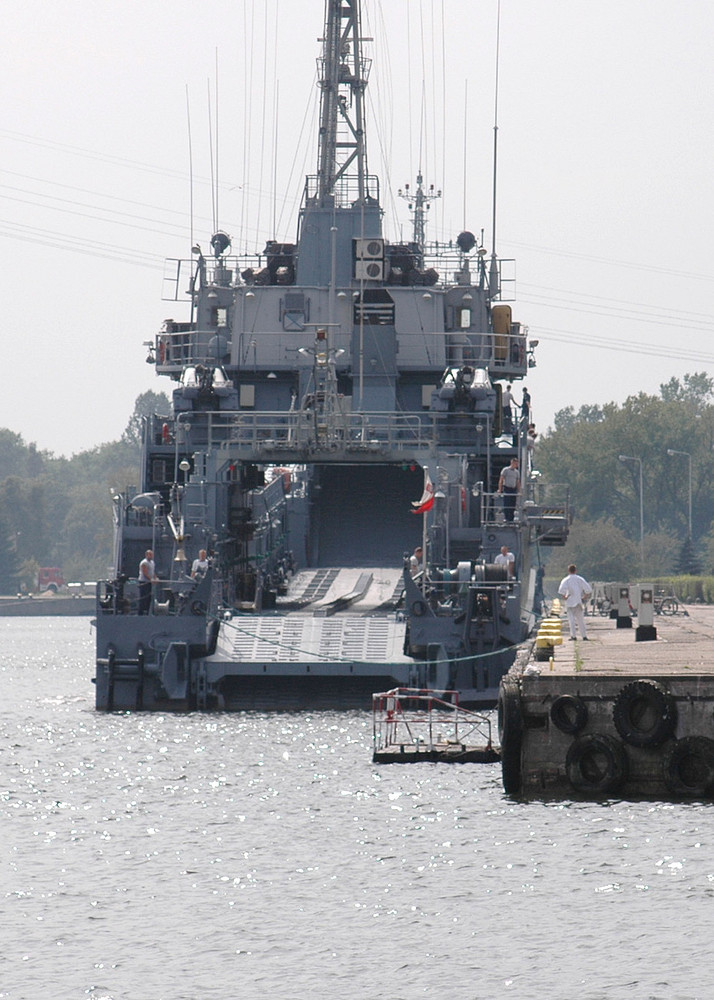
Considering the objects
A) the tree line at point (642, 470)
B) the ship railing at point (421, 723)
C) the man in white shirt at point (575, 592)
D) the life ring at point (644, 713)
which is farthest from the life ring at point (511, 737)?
the tree line at point (642, 470)

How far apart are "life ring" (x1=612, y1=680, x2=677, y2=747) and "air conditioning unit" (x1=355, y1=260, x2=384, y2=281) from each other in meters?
21.9

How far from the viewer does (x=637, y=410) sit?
463 feet

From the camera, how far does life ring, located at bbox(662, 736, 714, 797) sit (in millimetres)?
22906

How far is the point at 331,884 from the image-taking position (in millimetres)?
18828

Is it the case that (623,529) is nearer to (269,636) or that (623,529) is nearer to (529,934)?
(269,636)

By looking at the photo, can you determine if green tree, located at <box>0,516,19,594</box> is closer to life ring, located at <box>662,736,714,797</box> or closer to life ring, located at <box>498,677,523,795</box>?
life ring, located at <box>498,677,523,795</box>

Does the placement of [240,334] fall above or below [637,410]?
below

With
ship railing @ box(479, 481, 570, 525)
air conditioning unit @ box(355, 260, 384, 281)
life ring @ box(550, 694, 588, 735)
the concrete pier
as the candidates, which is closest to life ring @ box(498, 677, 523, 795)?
the concrete pier

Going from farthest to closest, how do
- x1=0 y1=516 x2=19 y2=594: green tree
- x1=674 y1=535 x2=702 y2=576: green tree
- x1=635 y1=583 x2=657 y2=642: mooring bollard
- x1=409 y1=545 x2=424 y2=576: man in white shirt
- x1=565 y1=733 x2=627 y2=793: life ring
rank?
x1=0 y1=516 x2=19 y2=594: green tree, x1=674 y1=535 x2=702 y2=576: green tree, x1=409 y1=545 x2=424 y2=576: man in white shirt, x1=635 y1=583 x2=657 y2=642: mooring bollard, x1=565 y1=733 x2=627 y2=793: life ring

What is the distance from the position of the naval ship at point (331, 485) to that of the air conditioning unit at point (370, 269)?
5 cm

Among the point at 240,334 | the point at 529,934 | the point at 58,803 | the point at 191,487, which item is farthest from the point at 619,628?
the point at 529,934

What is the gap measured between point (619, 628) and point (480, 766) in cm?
1067

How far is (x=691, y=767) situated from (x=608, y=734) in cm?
115

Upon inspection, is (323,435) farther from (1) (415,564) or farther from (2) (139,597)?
(2) (139,597)
